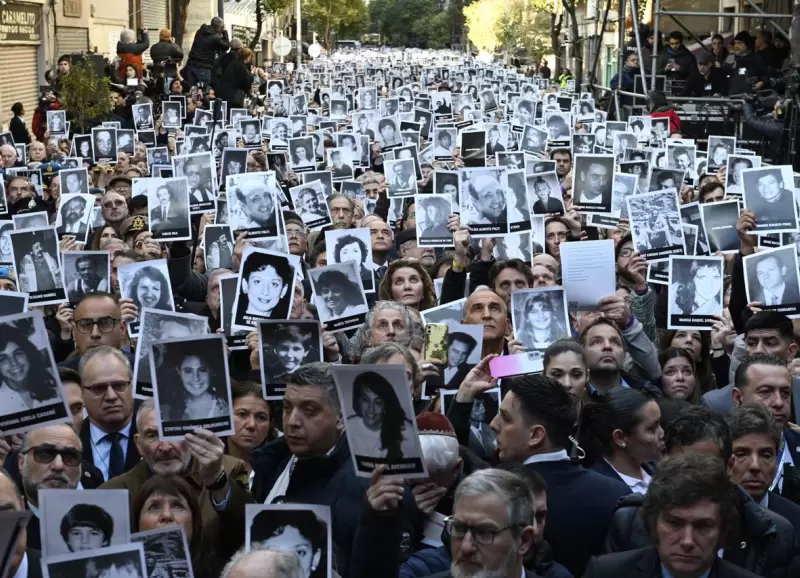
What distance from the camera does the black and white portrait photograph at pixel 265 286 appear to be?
880 cm

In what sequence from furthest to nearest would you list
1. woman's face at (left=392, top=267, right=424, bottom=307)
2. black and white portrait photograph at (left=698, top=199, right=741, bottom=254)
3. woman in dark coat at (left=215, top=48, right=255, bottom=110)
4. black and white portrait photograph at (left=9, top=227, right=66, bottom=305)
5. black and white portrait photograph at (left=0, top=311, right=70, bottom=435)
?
woman in dark coat at (left=215, top=48, right=255, bottom=110) → black and white portrait photograph at (left=698, top=199, right=741, bottom=254) → black and white portrait photograph at (left=9, top=227, right=66, bottom=305) → woman's face at (left=392, top=267, right=424, bottom=307) → black and white portrait photograph at (left=0, top=311, right=70, bottom=435)

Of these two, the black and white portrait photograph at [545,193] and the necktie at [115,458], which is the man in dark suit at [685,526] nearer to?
the necktie at [115,458]

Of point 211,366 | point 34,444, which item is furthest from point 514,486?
point 34,444

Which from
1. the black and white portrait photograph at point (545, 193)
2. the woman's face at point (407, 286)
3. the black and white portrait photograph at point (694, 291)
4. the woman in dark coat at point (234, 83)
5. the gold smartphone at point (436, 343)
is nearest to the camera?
the gold smartphone at point (436, 343)

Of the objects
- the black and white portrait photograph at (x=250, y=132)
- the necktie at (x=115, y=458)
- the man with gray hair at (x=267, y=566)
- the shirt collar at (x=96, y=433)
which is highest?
the black and white portrait photograph at (x=250, y=132)

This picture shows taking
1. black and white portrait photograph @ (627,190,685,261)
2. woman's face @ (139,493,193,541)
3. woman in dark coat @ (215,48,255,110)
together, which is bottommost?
woman's face @ (139,493,193,541)

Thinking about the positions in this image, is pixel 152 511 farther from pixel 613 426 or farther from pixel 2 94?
pixel 2 94

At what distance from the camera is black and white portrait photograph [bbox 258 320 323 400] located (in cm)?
712

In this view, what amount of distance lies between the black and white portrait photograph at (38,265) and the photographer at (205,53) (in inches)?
844

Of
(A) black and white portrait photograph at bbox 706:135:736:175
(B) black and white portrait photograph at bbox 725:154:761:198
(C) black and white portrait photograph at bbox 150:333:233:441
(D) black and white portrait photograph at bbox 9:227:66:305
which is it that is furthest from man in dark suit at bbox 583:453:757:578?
(A) black and white portrait photograph at bbox 706:135:736:175

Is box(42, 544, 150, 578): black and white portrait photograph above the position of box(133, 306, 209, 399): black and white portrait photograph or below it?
below

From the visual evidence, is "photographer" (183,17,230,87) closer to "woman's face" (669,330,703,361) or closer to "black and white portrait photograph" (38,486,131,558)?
"woman's face" (669,330,703,361)

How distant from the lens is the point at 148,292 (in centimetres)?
A: 938

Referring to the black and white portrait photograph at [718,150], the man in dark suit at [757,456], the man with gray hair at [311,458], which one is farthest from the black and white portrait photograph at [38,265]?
the black and white portrait photograph at [718,150]
